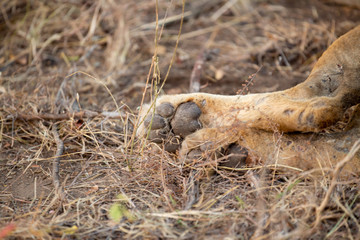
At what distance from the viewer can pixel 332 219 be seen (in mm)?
1476

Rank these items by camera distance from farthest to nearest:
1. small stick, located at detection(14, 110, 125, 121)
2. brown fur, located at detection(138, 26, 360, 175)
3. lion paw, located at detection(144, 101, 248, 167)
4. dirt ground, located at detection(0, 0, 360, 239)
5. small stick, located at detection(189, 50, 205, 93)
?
1. small stick, located at detection(189, 50, 205, 93)
2. small stick, located at detection(14, 110, 125, 121)
3. lion paw, located at detection(144, 101, 248, 167)
4. brown fur, located at detection(138, 26, 360, 175)
5. dirt ground, located at detection(0, 0, 360, 239)

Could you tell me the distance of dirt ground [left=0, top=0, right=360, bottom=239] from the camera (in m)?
1.49

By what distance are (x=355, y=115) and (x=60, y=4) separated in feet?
10.7

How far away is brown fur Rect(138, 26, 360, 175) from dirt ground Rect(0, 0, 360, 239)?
10 centimetres

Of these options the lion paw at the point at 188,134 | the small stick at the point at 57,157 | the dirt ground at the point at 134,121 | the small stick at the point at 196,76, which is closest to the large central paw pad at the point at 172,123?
the lion paw at the point at 188,134

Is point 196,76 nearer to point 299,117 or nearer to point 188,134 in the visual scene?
point 188,134

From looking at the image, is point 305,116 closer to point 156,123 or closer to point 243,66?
point 156,123

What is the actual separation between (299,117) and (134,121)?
89 cm

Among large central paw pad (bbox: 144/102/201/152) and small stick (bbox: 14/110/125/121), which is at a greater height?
large central paw pad (bbox: 144/102/201/152)

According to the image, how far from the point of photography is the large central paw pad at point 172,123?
1.79 meters

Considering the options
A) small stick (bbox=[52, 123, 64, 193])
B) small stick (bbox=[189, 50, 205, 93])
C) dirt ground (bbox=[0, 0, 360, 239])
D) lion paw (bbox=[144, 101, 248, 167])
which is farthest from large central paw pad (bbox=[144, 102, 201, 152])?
small stick (bbox=[189, 50, 205, 93])

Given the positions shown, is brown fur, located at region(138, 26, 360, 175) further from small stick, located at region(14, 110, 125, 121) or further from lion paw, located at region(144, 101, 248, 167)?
small stick, located at region(14, 110, 125, 121)

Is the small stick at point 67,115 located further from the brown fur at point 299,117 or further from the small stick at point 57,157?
the brown fur at point 299,117

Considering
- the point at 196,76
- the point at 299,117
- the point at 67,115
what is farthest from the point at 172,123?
the point at 196,76
